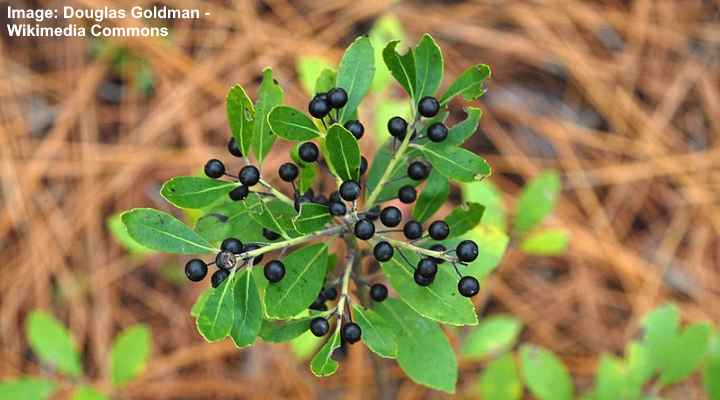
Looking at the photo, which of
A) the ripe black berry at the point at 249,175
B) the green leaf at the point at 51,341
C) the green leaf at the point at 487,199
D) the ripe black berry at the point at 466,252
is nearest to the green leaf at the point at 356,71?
the ripe black berry at the point at 249,175

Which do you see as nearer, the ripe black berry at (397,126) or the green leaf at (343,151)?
the green leaf at (343,151)

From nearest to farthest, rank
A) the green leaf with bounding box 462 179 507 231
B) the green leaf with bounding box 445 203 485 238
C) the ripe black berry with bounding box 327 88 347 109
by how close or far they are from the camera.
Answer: the ripe black berry with bounding box 327 88 347 109 < the green leaf with bounding box 445 203 485 238 < the green leaf with bounding box 462 179 507 231

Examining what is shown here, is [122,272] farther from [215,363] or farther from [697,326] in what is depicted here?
[697,326]

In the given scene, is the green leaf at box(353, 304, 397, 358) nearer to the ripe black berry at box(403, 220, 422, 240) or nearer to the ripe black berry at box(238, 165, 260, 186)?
the ripe black berry at box(403, 220, 422, 240)

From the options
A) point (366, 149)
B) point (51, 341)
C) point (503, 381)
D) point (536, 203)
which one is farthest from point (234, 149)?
point (366, 149)

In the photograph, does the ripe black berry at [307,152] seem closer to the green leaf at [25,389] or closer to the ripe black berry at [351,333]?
the ripe black berry at [351,333]

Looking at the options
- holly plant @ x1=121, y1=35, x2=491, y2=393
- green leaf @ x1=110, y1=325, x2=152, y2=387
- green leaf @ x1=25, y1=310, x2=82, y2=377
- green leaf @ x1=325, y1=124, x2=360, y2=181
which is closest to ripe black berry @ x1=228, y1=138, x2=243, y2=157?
holly plant @ x1=121, y1=35, x2=491, y2=393

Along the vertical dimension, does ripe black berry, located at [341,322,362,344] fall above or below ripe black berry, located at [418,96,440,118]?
below
